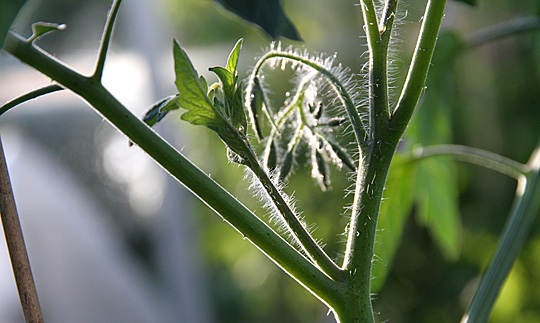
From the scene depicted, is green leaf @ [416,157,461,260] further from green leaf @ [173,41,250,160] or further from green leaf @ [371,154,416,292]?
green leaf @ [173,41,250,160]

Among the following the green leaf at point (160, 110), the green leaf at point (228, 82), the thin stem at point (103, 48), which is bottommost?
the green leaf at point (160, 110)

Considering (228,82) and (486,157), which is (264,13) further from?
(486,157)

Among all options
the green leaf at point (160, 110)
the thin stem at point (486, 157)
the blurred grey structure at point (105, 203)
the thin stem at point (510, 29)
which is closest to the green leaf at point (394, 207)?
the thin stem at point (486, 157)

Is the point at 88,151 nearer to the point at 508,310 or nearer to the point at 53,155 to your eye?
the point at 53,155

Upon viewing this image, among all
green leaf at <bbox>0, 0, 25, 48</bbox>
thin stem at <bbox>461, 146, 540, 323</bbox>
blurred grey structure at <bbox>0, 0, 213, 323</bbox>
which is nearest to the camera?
green leaf at <bbox>0, 0, 25, 48</bbox>

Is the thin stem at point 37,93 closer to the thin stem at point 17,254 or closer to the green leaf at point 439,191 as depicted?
the thin stem at point 17,254

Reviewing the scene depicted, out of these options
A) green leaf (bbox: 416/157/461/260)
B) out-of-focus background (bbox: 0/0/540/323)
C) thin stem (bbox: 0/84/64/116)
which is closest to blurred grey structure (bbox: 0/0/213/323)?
out-of-focus background (bbox: 0/0/540/323)
